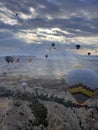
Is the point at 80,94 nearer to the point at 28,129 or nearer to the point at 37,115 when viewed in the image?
the point at 37,115

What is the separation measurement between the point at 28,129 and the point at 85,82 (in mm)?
11827

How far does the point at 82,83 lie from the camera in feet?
162

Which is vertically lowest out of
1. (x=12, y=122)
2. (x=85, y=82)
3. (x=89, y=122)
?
(x=89, y=122)

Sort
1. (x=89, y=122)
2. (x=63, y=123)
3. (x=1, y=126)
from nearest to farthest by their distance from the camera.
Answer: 1. (x=1, y=126)
2. (x=63, y=123)
3. (x=89, y=122)

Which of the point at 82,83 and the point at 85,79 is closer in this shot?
the point at 85,79

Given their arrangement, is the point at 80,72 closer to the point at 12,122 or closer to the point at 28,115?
the point at 28,115

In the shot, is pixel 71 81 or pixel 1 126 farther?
pixel 71 81

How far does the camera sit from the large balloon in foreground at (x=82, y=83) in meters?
49.5

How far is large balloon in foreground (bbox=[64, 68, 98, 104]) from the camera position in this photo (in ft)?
162

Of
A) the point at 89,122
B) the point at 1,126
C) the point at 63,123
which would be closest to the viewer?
the point at 1,126

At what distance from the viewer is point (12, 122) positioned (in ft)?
141

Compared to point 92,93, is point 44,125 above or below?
below

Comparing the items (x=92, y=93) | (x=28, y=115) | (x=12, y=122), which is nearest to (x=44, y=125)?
(x=28, y=115)

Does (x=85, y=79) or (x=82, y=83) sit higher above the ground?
(x=85, y=79)
